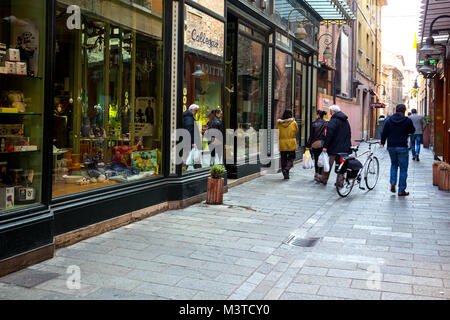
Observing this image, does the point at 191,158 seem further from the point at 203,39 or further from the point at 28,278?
the point at 28,278

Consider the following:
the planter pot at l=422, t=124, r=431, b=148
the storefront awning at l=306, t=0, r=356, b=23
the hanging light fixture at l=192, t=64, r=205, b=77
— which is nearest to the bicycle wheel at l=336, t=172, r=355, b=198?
the hanging light fixture at l=192, t=64, r=205, b=77

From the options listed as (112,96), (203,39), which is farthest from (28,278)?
(203,39)

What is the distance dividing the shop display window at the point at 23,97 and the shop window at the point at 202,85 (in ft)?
11.4

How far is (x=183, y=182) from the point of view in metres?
8.26

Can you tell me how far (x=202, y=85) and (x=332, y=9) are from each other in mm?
9422

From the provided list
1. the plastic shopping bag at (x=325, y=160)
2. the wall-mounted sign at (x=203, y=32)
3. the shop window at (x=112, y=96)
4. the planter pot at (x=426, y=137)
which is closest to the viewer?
the shop window at (x=112, y=96)

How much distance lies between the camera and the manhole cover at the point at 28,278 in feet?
14.6

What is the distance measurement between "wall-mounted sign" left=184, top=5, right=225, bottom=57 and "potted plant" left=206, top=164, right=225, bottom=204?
7.40 feet

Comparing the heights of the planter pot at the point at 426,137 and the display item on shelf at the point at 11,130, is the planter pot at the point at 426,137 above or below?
above

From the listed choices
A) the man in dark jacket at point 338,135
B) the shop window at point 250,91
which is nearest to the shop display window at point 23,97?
the shop window at point 250,91

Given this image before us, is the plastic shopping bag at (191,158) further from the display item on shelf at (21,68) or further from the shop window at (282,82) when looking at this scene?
the shop window at (282,82)

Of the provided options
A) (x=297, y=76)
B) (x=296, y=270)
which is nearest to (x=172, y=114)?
(x=296, y=270)

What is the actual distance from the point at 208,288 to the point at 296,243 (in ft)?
6.98

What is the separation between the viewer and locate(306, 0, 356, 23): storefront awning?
1627 cm
